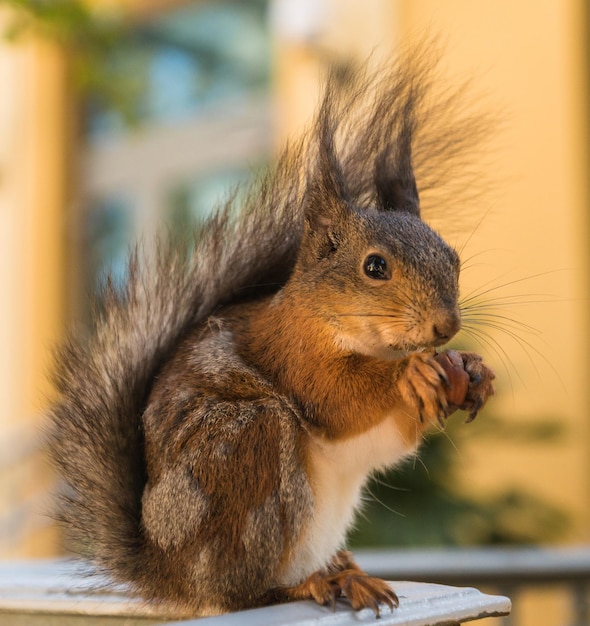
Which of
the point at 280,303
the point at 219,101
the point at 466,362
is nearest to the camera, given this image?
the point at 466,362

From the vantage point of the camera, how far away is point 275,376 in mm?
1164


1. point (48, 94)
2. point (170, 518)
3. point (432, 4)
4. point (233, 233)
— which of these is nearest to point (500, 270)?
point (432, 4)

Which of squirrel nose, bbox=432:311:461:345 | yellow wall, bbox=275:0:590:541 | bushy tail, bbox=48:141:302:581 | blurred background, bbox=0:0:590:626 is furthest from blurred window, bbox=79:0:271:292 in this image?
squirrel nose, bbox=432:311:461:345

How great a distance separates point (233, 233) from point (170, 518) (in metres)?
0.38

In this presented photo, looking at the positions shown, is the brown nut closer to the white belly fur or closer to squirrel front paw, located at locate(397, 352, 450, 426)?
squirrel front paw, located at locate(397, 352, 450, 426)

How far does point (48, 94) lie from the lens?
6.03 meters

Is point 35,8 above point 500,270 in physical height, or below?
above

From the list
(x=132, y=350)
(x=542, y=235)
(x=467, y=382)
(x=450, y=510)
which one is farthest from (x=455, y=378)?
(x=542, y=235)

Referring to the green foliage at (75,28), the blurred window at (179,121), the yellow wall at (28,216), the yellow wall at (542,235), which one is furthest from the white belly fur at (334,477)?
the yellow wall at (28,216)

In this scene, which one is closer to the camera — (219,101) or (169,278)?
(169,278)

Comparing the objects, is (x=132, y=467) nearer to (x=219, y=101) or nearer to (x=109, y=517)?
(x=109, y=517)

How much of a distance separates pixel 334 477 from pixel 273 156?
1.75 ft

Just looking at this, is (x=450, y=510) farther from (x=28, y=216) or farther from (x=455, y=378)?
(x=28, y=216)

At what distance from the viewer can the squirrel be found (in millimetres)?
1047
